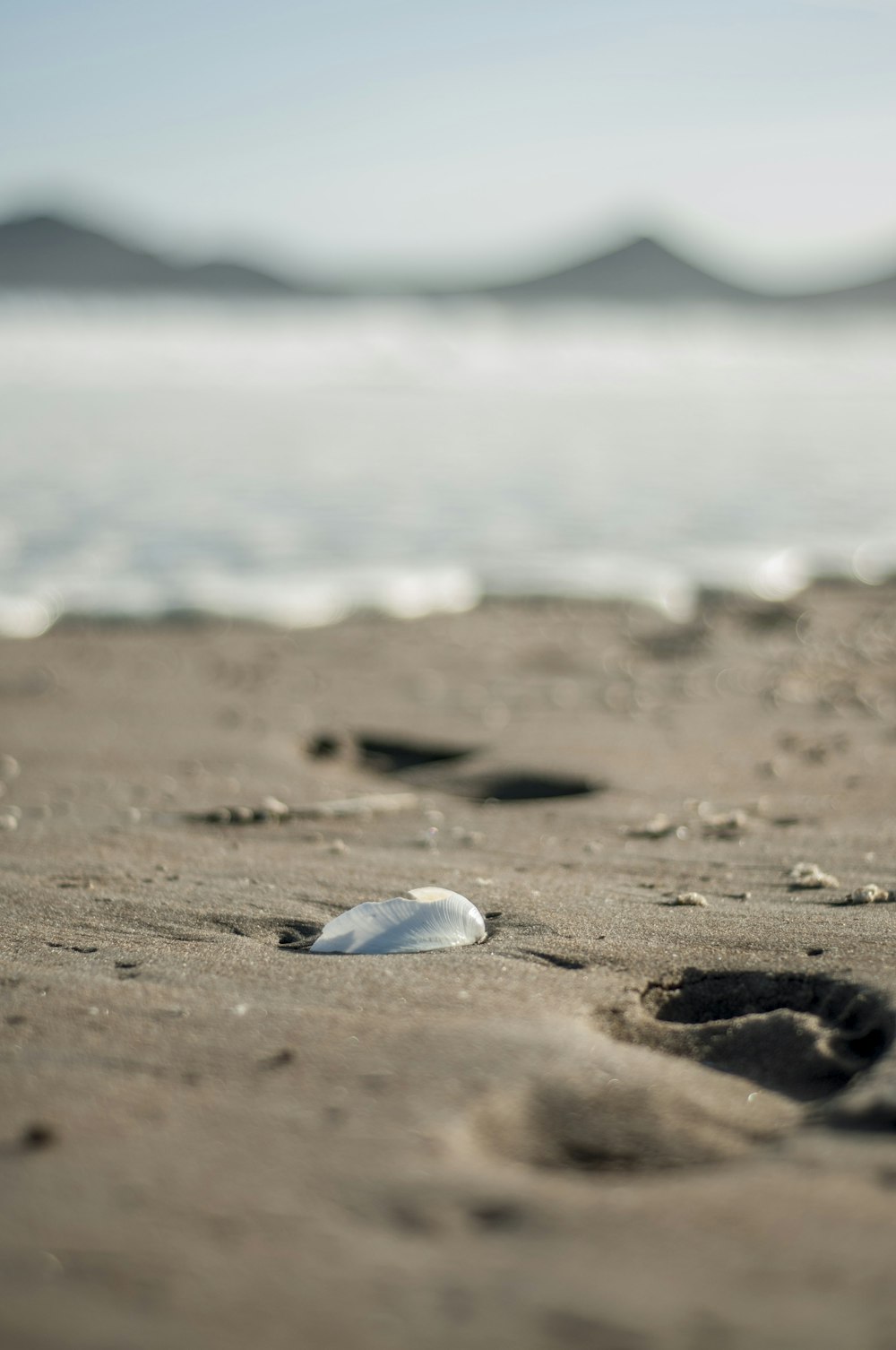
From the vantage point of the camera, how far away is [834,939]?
2.40 m

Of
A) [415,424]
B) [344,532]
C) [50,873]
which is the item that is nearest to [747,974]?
[50,873]

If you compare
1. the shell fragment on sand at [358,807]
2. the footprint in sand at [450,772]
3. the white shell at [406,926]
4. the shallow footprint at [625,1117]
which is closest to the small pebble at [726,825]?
the footprint in sand at [450,772]

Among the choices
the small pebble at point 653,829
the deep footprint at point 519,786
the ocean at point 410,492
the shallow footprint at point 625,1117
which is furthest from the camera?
the ocean at point 410,492

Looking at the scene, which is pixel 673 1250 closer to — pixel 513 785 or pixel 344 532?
pixel 513 785

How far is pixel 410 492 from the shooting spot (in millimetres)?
12086

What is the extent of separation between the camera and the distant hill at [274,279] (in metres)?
90.6

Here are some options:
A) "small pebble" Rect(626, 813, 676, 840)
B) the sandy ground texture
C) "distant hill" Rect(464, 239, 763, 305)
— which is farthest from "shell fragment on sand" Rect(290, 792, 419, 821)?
"distant hill" Rect(464, 239, 763, 305)

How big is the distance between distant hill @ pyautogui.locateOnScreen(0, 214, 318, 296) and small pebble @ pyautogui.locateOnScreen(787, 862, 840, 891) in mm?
88399

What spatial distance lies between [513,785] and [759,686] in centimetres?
174

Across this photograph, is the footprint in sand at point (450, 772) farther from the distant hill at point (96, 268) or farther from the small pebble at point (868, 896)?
the distant hill at point (96, 268)

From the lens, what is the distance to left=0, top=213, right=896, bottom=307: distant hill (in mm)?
90562

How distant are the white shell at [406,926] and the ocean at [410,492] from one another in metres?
4.55

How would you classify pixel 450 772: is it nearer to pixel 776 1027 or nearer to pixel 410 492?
pixel 776 1027

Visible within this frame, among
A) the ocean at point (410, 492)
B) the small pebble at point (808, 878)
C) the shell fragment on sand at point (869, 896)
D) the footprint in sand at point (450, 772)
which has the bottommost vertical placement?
the ocean at point (410, 492)
